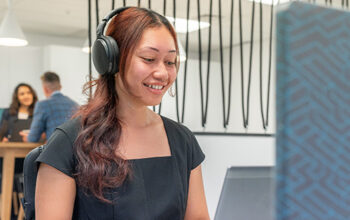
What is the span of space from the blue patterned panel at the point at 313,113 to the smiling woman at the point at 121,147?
65 cm

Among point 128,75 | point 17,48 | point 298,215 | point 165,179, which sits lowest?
point 165,179

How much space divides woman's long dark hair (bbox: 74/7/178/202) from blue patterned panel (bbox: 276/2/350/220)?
681 mm

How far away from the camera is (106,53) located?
97 cm

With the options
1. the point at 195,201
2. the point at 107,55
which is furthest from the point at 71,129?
the point at 195,201

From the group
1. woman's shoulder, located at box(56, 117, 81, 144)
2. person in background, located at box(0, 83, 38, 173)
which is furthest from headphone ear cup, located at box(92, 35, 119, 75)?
person in background, located at box(0, 83, 38, 173)

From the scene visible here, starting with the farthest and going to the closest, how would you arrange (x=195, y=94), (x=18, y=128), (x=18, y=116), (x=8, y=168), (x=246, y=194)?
(x=195, y=94)
(x=18, y=116)
(x=18, y=128)
(x=8, y=168)
(x=246, y=194)

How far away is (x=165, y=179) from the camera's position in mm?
1032

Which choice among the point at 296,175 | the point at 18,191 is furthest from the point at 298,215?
the point at 18,191

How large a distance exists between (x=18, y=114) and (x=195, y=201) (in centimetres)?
339

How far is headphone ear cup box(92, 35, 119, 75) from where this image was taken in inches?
38.4

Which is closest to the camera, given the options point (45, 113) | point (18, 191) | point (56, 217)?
point (56, 217)

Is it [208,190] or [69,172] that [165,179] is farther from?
[208,190]

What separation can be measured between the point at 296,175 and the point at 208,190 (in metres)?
1.56

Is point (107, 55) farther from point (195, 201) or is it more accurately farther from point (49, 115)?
point (49, 115)
